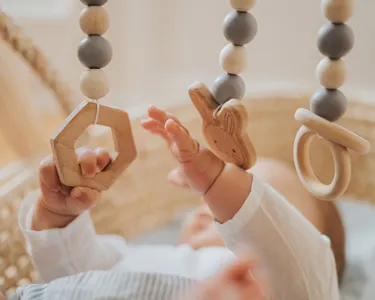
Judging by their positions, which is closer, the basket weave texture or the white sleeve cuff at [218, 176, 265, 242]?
the white sleeve cuff at [218, 176, 265, 242]

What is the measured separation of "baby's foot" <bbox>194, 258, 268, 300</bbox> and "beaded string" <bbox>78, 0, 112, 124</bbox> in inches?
6.8

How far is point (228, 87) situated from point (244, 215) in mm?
124

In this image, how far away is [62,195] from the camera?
22.9 inches

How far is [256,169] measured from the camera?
801mm

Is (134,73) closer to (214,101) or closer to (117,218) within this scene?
(117,218)

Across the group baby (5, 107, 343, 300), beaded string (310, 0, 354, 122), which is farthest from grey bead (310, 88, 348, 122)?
baby (5, 107, 343, 300)

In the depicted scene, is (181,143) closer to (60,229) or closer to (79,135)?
(79,135)

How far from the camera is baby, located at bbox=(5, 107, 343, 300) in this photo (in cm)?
50

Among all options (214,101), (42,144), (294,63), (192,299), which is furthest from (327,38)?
(294,63)

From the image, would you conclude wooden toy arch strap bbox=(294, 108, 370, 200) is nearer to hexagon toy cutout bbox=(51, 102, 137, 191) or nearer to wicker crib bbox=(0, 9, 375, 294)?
hexagon toy cutout bbox=(51, 102, 137, 191)

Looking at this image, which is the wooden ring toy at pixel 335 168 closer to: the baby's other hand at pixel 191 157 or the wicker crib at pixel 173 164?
the baby's other hand at pixel 191 157

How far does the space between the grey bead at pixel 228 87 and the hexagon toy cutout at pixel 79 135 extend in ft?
0.29

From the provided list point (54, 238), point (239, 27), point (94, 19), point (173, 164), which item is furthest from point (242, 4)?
point (173, 164)

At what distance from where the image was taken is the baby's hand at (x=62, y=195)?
1.77 feet
